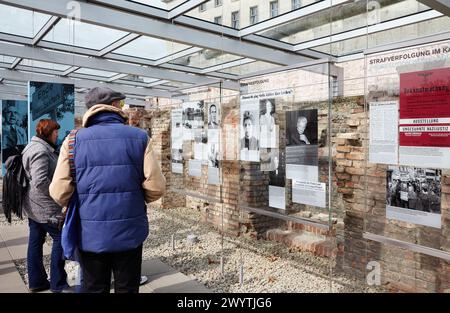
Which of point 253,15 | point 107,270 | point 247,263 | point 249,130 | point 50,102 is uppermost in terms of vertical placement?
point 253,15

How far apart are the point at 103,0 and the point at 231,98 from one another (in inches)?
103

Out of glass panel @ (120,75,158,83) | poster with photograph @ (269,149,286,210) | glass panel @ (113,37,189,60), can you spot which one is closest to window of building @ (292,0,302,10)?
glass panel @ (113,37,189,60)

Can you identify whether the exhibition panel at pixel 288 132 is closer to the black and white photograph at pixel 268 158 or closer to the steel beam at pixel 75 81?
the black and white photograph at pixel 268 158

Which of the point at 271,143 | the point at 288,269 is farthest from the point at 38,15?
the point at 288,269

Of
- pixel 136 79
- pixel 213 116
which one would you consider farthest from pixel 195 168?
pixel 136 79

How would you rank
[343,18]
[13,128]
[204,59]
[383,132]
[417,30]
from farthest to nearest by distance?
1. [204,59]
2. [13,128]
3. [343,18]
4. [417,30]
5. [383,132]

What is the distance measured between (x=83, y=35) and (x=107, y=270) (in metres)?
7.27

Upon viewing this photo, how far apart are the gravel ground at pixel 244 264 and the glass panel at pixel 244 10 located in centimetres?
412

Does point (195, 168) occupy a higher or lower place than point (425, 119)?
lower

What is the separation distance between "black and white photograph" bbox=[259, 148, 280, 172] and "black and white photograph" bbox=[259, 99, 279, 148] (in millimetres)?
62

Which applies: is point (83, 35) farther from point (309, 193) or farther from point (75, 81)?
point (309, 193)

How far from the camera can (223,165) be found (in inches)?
263

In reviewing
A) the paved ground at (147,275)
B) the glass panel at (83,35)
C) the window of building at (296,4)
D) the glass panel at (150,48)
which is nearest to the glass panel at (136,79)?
the glass panel at (150,48)

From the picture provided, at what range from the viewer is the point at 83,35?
27.9 feet
